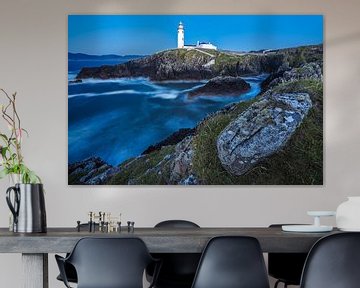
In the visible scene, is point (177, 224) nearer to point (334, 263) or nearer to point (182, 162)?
point (182, 162)

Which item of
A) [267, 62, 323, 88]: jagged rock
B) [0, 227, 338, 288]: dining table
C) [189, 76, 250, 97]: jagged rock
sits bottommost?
[0, 227, 338, 288]: dining table

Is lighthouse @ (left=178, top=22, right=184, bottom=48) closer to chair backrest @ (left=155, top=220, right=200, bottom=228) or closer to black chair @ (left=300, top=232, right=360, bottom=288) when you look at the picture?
chair backrest @ (left=155, top=220, right=200, bottom=228)

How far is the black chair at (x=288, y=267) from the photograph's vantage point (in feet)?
15.6

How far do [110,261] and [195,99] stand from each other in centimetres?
257

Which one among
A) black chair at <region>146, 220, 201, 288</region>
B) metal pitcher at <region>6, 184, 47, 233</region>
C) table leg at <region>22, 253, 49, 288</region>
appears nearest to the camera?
table leg at <region>22, 253, 49, 288</region>

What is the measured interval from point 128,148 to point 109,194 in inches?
15.3

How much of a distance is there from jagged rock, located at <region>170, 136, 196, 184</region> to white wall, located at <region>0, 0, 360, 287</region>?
0.31 ft

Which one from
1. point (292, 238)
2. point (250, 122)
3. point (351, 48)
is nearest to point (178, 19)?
point (250, 122)

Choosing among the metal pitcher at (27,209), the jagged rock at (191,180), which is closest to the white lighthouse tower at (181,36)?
the jagged rock at (191,180)

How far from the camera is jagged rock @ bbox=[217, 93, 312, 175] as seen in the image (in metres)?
5.98

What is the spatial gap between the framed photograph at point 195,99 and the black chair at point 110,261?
2302mm

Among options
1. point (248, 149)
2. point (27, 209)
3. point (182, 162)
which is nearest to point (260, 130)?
point (248, 149)

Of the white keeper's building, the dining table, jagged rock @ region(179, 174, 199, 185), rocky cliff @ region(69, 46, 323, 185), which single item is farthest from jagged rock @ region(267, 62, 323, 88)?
the dining table

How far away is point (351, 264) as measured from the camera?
3.61 m
